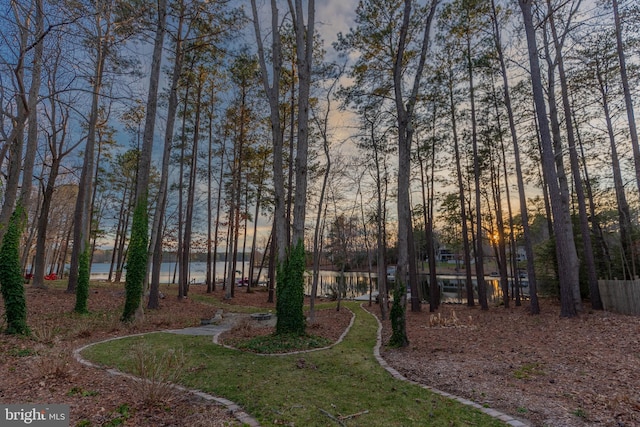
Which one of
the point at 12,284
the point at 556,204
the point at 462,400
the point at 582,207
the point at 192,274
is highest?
the point at 582,207

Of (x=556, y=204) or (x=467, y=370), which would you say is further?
(x=556, y=204)

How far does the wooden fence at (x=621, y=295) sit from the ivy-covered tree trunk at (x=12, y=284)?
49.7 feet

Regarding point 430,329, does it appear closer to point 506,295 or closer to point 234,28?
point 506,295

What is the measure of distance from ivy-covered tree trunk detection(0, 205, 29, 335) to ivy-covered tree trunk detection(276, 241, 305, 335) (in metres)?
5.00

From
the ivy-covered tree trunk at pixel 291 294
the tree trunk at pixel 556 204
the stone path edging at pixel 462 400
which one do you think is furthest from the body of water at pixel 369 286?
the stone path edging at pixel 462 400

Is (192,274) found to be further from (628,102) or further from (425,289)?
(628,102)

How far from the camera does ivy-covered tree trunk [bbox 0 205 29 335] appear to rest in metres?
6.14

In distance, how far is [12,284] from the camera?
624cm

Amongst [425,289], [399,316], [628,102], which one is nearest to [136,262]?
[399,316]

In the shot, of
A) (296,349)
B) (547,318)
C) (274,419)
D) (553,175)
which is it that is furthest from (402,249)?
(547,318)

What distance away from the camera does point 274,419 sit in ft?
10.5

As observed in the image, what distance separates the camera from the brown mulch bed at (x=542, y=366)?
3531mm

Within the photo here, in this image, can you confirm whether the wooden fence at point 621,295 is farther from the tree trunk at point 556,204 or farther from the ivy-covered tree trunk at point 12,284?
the ivy-covered tree trunk at point 12,284

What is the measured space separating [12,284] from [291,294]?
553 cm
